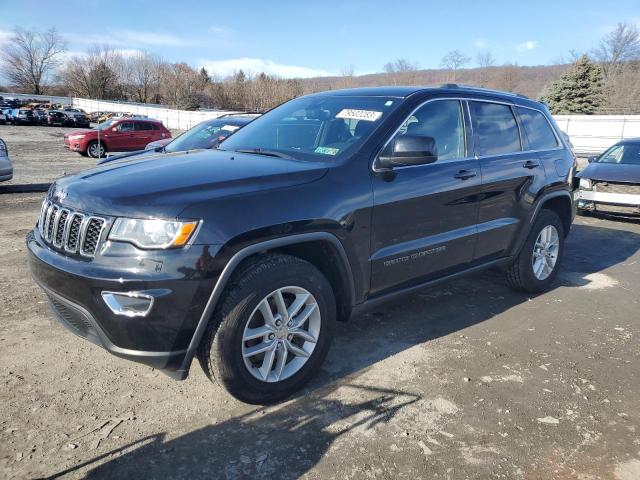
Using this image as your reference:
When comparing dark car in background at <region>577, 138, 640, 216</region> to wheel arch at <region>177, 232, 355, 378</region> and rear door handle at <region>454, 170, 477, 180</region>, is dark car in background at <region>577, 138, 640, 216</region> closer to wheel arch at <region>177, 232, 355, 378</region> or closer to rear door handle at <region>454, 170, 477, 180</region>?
rear door handle at <region>454, 170, 477, 180</region>

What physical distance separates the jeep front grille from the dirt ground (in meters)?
0.94

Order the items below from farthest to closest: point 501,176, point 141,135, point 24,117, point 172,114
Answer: point 172,114 < point 24,117 < point 141,135 < point 501,176

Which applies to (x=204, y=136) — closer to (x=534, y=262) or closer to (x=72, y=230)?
(x=534, y=262)

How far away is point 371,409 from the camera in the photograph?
3.08 meters

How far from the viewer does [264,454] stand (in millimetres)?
2664

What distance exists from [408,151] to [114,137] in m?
20.3

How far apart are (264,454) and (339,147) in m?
1.95

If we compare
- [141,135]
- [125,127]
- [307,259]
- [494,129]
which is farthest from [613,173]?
[125,127]

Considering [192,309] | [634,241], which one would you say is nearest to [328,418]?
[192,309]

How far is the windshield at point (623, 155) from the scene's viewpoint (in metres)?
9.79

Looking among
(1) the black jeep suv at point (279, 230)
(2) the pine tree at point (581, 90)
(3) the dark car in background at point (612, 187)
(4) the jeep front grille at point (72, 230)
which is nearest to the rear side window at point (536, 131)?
(1) the black jeep suv at point (279, 230)

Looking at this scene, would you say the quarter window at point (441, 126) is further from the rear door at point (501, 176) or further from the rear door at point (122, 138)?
the rear door at point (122, 138)

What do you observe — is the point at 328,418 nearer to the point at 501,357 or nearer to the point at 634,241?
the point at 501,357

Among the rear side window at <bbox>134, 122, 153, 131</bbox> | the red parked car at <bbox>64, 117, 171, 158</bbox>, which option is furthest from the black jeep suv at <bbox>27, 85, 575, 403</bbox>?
the rear side window at <bbox>134, 122, 153, 131</bbox>
